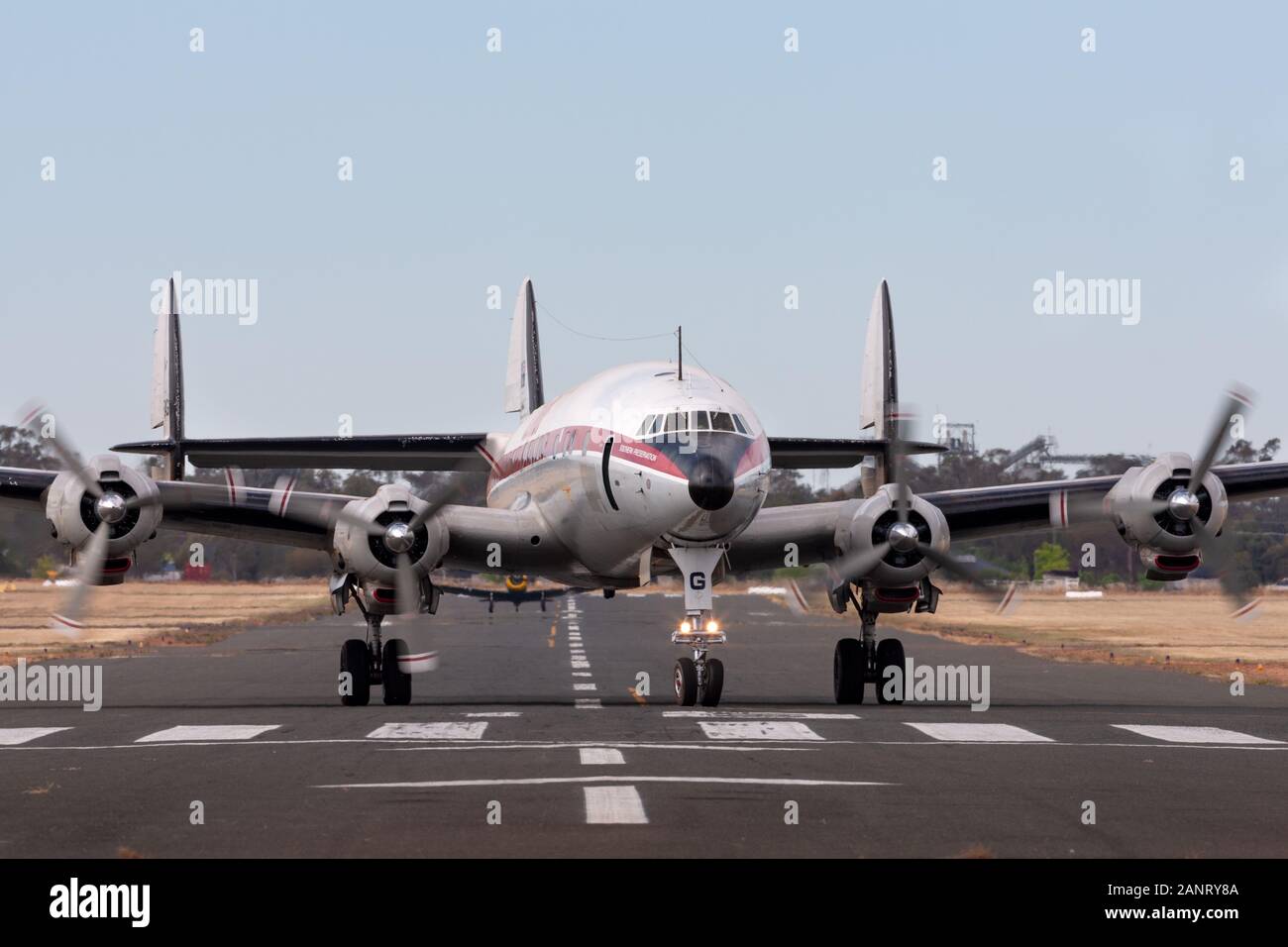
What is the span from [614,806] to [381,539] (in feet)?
43.1

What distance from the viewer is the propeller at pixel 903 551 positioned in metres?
25.7

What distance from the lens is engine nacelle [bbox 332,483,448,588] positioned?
25.5 m

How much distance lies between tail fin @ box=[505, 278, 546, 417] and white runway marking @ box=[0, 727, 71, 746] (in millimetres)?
18259

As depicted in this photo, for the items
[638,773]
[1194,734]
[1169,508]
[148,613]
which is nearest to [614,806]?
Answer: [638,773]

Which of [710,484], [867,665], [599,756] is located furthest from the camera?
[867,665]

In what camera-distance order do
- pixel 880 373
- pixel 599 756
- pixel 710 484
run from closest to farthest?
pixel 599 756, pixel 710 484, pixel 880 373

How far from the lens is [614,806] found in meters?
12.9

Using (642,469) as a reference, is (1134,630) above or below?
below

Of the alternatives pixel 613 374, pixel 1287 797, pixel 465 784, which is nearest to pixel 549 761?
pixel 465 784

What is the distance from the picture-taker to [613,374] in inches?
1047

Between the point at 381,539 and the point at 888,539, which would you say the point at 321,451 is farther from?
the point at 888,539

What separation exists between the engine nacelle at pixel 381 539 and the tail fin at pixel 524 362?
496 inches

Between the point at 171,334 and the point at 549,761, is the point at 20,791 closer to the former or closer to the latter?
the point at 549,761
